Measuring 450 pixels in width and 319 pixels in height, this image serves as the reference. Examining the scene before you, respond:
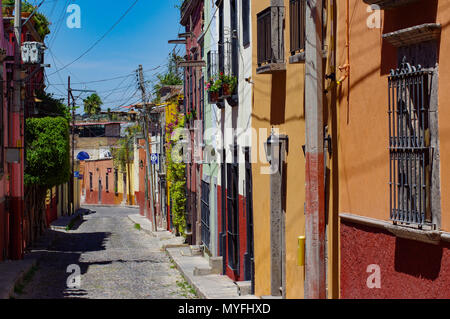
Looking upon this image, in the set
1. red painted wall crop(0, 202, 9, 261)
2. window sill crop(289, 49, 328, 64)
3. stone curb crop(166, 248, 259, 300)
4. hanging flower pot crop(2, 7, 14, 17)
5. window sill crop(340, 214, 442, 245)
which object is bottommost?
stone curb crop(166, 248, 259, 300)

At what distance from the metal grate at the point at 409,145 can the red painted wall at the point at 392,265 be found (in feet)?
1.03

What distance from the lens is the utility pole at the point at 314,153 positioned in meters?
7.53

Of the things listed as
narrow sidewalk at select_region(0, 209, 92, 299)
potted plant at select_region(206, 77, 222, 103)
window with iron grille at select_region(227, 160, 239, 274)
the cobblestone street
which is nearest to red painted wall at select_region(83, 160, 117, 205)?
the cobblestone street

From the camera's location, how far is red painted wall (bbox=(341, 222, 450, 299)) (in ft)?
20.6

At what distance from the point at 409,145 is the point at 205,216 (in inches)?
627

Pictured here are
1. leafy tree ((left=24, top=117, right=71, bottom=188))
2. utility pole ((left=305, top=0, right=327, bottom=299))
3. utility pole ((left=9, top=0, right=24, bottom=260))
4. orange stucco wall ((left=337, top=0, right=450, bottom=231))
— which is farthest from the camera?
leafy tree ((left=24, top=117, right=71, bottom=188))

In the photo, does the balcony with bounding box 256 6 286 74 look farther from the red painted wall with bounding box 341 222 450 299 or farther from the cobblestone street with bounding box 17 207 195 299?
the cobblestone street with bounding box 17 207 195 299

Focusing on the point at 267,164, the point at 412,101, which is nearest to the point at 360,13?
the point at 412,101

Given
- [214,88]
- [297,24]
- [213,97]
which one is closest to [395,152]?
[297,24]

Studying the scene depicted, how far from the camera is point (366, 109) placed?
775cm

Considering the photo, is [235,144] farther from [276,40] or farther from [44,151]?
[44,151]

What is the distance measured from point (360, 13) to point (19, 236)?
16093 mm

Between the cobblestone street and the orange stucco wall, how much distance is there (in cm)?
843

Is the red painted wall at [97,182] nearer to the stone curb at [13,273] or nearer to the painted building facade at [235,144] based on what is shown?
the stone curb at [13,273]
